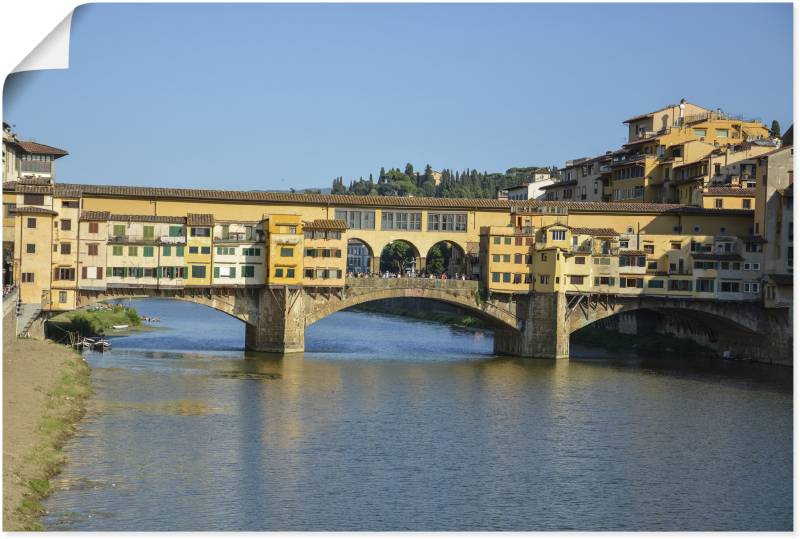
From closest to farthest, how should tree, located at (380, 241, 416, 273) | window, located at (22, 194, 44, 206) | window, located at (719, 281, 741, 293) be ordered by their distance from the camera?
window, located at (22, 194, 44, 206), window, located at (719, 281, 741, 293), tree, located at (380, 241, 416, 273)

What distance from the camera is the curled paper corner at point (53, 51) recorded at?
521 inches

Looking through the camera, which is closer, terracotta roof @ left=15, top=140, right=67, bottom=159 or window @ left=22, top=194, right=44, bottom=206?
window @ left=22, top=194, right=44, bottom=206

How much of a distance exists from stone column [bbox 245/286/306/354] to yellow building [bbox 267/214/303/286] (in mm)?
516

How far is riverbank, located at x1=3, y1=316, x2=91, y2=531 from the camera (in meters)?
21.4

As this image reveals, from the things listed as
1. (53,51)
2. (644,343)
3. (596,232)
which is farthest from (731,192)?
(53,51)

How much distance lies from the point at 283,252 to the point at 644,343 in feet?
68.6

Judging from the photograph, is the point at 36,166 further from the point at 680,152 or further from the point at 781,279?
the point at 781,279

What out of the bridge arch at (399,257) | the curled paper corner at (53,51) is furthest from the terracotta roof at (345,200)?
the bridge arch at (399,257)

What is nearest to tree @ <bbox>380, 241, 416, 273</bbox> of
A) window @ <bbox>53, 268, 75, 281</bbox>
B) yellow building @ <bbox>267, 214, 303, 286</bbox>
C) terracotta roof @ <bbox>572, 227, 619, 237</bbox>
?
terracotta roof @ <bbox>572, 227, 619, 237</bbox>

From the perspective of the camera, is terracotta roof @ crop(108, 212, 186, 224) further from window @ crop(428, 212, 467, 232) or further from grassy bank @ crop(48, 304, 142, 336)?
window @ crop(428, 212, 467, 232)

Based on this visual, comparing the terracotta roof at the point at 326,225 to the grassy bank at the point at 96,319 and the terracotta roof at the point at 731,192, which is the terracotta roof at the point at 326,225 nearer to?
the grassy bank at the point at 96,319

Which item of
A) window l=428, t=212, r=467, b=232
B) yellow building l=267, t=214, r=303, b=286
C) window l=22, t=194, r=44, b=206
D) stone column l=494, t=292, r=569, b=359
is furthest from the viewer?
window l=428, t=212, r=467, b=232

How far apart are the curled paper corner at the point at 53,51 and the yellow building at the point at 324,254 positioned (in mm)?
39522

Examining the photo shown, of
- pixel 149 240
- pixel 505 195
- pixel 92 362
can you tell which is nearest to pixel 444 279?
pixel 149 240
